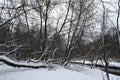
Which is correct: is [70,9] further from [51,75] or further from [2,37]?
[51,75]

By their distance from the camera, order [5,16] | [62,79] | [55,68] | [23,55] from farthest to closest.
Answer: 1. [5,16]
2. [23,55]
3. [55,68]
4. [62,79]

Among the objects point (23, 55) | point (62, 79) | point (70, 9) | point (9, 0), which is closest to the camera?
point (62, 79)

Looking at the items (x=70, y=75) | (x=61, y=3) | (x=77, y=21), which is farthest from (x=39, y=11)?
(x=70, y=75)

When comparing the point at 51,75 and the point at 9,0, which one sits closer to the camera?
the point at 51,75

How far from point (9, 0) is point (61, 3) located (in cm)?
352

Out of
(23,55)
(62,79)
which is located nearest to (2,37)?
(23,55)

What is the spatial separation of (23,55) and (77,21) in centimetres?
650

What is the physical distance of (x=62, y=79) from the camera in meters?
7.73

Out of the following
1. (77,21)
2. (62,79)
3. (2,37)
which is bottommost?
(62,79)

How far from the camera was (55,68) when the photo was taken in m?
9.32

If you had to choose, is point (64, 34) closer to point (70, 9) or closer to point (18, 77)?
point (70, 9)

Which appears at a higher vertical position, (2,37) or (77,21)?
(77,21)

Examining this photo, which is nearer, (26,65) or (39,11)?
(26,65)

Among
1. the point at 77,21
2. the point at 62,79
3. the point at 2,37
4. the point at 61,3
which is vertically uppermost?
the point at 61,3
